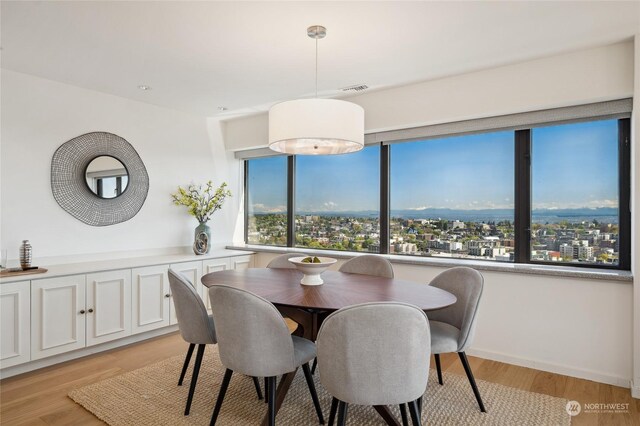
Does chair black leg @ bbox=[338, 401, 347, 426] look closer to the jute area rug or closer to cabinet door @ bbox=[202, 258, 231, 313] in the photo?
the jute area rug

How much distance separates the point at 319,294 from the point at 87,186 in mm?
2747

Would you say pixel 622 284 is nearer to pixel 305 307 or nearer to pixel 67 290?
pixel 305 307

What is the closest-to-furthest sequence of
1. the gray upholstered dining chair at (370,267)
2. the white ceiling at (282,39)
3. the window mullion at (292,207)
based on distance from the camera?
the white ceiling at (282,39)
the gray upholstered dining chair at (370,267)
the window mullion at (292,207)

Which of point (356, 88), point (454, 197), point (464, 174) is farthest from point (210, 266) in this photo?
point (464, 174)

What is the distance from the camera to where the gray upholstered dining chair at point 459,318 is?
232 centimetres

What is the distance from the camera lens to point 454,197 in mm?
3717

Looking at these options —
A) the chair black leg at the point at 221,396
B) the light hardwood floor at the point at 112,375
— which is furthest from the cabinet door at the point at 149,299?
the chair black leg at the point at 221,396

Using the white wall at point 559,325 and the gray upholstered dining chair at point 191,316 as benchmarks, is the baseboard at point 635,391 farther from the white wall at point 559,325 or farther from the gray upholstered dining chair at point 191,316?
the gray upholstered dining chair at point 191,316

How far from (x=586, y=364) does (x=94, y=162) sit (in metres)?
4.55

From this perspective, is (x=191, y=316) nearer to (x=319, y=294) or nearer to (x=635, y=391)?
(x=319, y=294)

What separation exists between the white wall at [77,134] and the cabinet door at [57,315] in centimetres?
54

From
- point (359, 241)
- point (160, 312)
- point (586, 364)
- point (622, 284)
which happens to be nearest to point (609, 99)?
point (622, 284)

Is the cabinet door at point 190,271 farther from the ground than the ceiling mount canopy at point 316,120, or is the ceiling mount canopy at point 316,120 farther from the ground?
the ceiling mount canopy at point 316,120

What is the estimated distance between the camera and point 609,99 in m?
2.82
